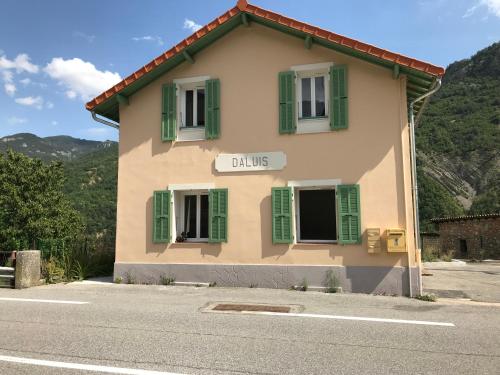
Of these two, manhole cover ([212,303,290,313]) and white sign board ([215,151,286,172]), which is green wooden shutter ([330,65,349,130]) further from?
manhole cover ([212,303,290,313])

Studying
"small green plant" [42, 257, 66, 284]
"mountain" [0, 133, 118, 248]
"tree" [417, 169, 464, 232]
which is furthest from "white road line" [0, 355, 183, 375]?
"tree" [417, 169, 464, 232]

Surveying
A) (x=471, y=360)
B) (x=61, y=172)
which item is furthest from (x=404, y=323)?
(x=61, y=172)

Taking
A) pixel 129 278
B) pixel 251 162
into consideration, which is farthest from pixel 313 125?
pixel 129 278

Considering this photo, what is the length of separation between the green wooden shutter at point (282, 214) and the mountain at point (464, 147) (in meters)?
37.8

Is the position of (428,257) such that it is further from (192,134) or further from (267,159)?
(192,134)

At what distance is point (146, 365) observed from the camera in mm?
4371

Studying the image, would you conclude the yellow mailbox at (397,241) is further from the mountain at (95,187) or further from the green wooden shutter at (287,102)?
the mountain at (95,187)

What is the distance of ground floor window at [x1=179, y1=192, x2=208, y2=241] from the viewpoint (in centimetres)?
1094

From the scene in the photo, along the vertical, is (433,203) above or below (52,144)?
below

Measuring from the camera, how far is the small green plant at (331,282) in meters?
9.23

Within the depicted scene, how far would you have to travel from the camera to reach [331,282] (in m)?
9.31

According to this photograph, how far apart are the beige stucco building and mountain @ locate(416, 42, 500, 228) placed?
122 ft

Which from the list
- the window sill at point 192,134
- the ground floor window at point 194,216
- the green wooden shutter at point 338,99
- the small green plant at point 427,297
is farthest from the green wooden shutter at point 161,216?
the small green plant at point 427,297

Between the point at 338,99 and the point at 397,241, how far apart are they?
3456 mm
